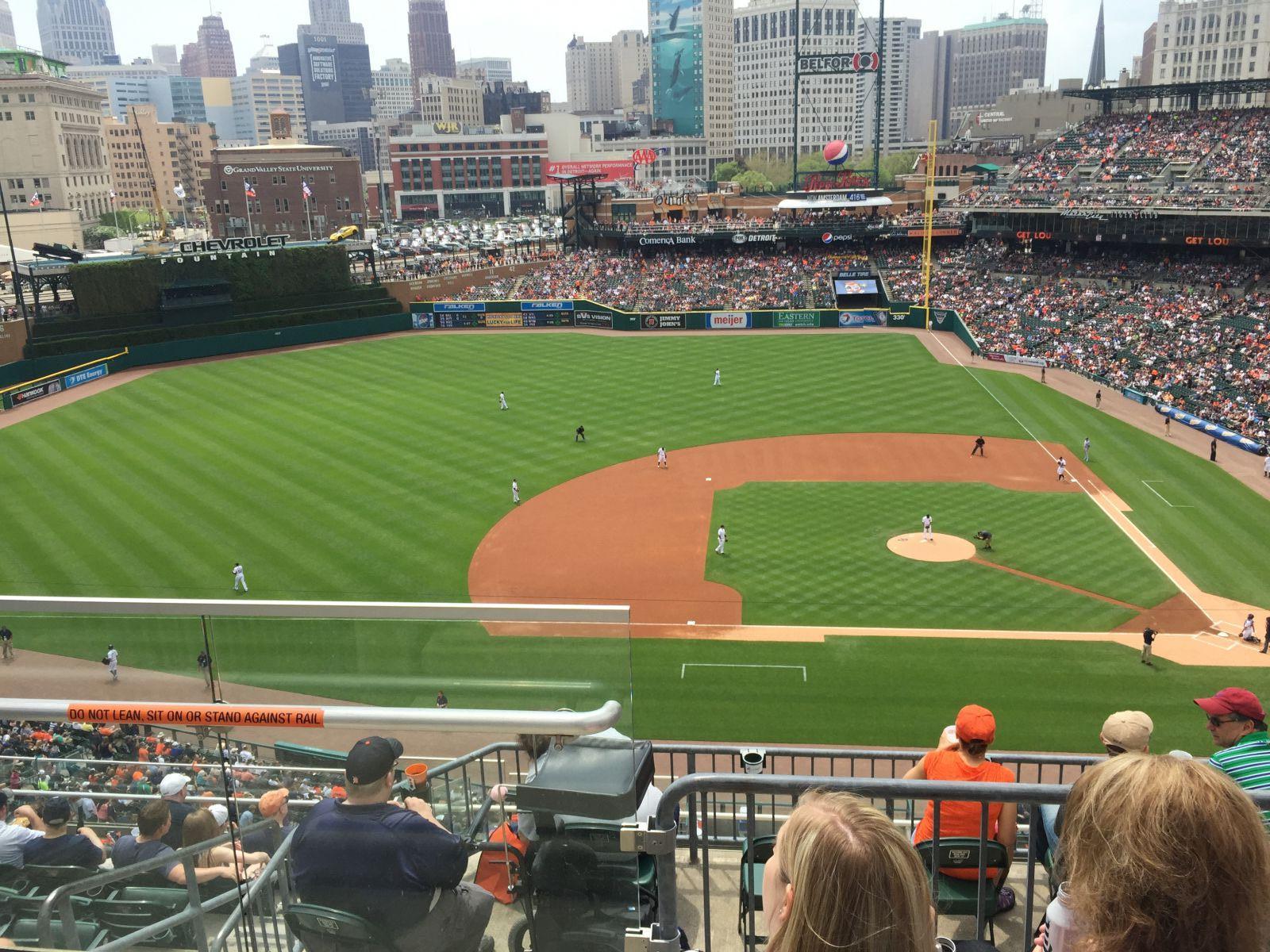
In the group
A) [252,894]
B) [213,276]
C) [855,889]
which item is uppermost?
[855,889]

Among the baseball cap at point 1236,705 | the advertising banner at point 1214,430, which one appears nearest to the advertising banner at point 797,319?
the advertising banner at point 1214,430

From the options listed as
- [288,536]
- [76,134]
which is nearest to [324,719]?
[288,536]

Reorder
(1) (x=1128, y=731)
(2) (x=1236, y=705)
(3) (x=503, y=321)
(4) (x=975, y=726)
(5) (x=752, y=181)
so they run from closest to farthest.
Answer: (1) (x=1128, y=731) < (2) (x=1236, y=705) < (4) (x=975, y=726) < (3) (x=503, y=321) < (5) (x=752, y=181)

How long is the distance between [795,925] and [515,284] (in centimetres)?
7569

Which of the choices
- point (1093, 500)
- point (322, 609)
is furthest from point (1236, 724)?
point (1093, 500)

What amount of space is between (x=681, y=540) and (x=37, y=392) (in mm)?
38306

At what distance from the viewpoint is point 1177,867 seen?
2.55m

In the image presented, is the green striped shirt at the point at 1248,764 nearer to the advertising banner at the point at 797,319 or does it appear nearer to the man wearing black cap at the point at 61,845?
the man wearing black cap at the point at 61,845

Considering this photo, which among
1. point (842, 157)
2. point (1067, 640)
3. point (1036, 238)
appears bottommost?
Answer: point (1067, 640)

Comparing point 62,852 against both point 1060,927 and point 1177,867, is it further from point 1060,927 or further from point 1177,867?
point 1177,867

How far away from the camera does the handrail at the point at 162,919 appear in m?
4.25

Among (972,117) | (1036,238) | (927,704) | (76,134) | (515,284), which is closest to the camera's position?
(927,704)

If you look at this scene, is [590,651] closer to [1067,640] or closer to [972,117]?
[1067,640]

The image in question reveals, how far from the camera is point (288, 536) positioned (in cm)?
3044
